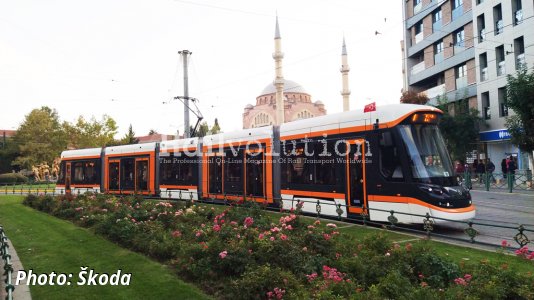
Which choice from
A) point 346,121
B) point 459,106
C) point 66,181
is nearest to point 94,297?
point 346,121

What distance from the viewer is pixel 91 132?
52.7 meters

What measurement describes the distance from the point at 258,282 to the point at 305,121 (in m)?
8.96

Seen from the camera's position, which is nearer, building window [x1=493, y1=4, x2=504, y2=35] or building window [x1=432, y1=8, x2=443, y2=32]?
building window [x1=493, y1=4, x2=504, y2=35]

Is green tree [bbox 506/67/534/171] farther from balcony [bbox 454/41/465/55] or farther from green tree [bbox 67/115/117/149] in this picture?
green tree [bbox 67/115/117/149]

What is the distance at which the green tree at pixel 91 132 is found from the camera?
52.2m

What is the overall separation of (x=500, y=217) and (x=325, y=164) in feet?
18.4

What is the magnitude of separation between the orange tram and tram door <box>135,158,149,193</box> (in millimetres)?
2471

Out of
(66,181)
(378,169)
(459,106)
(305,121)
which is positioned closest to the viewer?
(378,169)

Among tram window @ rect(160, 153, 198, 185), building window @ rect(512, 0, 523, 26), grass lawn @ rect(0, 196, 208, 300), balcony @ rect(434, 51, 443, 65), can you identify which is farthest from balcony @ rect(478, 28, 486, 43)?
grass lawn @ rect(0, 196, 208, 300)

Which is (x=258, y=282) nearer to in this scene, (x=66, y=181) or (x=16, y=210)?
(x=16, y=210)

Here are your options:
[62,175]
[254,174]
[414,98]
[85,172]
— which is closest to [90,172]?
[85,172]

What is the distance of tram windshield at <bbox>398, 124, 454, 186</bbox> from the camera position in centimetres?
998

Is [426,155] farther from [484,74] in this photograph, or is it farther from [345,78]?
[345,78]

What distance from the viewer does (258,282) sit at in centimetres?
538
